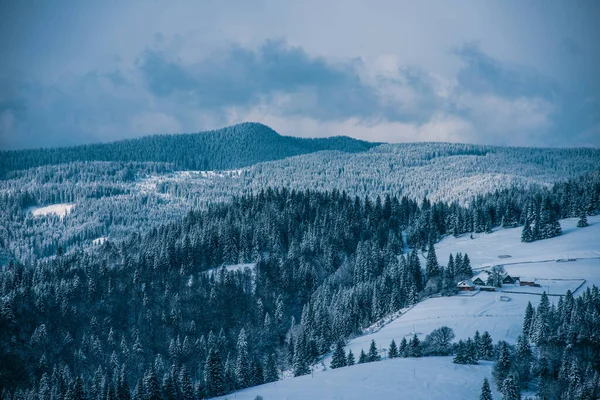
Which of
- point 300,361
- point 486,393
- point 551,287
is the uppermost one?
point 551,287

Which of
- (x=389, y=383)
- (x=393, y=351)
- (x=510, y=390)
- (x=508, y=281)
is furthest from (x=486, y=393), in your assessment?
(x=508, y=281)

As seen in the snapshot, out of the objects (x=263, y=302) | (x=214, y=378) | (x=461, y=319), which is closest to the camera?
(x=214, y=378)

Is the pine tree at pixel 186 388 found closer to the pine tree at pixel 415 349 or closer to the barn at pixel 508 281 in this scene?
the pine tree at pixel 415 349

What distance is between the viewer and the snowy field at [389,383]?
7156 cm

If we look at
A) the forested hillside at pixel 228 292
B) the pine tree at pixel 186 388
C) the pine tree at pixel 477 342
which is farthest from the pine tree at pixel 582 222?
the pine tree at pixel 186 388

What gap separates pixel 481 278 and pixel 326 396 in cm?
6232

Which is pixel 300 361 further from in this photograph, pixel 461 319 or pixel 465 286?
pixel 465 286

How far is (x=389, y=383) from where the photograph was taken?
247 ft

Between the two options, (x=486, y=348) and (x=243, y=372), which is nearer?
(x=486, y=348)

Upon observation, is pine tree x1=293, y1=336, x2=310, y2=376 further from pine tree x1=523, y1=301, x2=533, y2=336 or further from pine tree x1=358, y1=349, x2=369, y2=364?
pine tree x1=523, y1=301, x2=533, y2=336

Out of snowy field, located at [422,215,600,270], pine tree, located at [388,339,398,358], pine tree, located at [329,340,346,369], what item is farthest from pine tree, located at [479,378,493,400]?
snowy field, located at [422,215,600,270]

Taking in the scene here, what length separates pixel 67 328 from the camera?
130m

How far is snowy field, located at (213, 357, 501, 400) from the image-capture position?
71562mm

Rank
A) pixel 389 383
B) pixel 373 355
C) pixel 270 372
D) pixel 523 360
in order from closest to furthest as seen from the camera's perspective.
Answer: pixel 389 383, pixel 523 360, pixel 373 355, pixel 270 372
